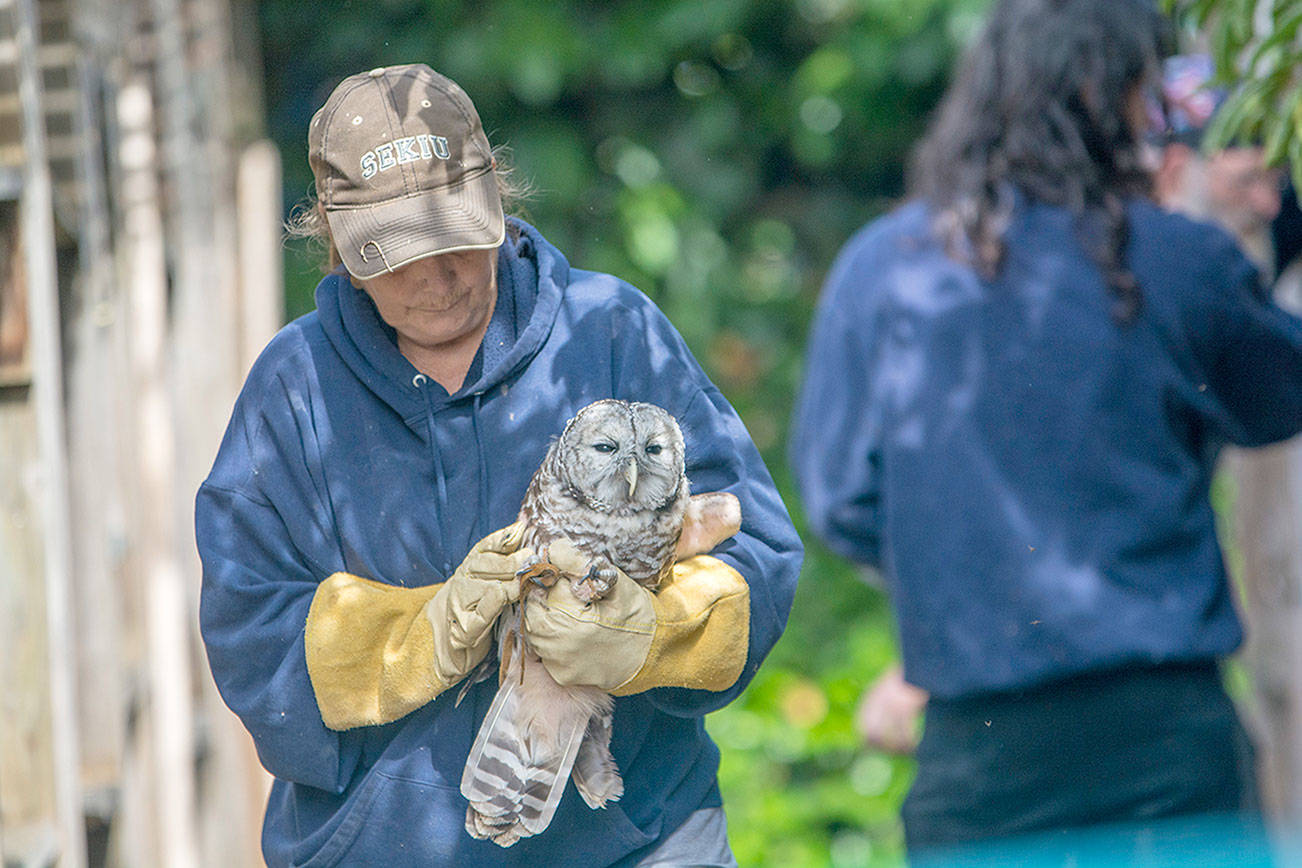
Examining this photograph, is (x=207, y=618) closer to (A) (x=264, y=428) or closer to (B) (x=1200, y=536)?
(A) (x=264, y=428)

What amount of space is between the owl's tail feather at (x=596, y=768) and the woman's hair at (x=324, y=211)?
487 millimetres

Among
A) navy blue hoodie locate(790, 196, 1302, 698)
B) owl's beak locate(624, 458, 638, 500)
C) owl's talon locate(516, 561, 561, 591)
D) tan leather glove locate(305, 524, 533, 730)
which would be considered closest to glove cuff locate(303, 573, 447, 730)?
tan leather glove locate(305, 524, 533, 730)

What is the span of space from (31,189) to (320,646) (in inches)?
48.3

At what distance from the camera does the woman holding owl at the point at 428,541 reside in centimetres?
129

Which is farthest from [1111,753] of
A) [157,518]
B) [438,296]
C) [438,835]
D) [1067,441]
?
[157,518]

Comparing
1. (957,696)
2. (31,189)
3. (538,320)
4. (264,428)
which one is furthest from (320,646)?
(957,696)

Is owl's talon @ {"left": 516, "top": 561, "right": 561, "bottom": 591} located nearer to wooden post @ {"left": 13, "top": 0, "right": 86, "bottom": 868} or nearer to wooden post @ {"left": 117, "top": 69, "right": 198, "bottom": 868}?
wooden post @ {"left": 13, "top": 0, "right": 86, "bottom": 868}

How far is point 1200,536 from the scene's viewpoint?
7.59 feet

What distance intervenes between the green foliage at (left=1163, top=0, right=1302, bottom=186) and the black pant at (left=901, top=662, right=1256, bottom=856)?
2.87 feet

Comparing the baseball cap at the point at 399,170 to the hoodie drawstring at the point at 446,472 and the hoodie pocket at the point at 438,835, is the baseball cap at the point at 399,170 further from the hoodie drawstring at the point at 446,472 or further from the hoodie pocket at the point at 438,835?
the hoodie pocket at the point at 438,835

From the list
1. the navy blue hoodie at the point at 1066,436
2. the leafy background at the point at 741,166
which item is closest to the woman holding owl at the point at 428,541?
the leafy background at the point at 741,166

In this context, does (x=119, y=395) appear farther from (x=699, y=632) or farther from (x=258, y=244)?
(x=699, y=632)

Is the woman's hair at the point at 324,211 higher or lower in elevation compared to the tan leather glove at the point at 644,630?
higher

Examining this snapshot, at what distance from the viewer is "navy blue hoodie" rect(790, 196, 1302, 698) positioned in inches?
89.4
